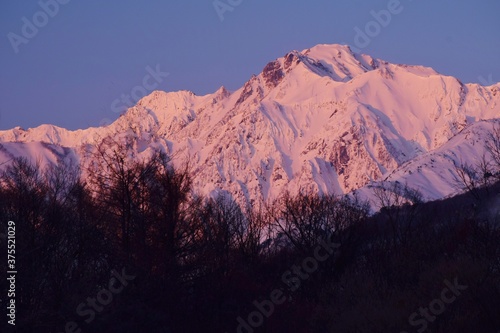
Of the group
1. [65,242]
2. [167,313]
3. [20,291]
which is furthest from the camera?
[65,242]

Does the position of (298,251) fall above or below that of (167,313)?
above

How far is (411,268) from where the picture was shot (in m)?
24.4

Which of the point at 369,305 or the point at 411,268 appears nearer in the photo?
the point at 369,305

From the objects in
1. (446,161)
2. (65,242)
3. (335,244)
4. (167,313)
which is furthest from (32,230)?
(446,161)

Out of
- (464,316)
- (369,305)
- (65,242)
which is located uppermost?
(65,242)

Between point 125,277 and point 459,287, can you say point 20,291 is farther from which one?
point 459,287

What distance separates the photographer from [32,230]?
82.3 feet

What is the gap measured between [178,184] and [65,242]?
4.63m

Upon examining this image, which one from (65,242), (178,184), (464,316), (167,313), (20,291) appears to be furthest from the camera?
(178,184)

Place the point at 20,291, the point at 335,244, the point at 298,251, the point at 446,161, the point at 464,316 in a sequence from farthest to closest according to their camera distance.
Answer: the point at 446,161 < the point at 298,251 < the point at 335,244 < the point at 20,291 < the point at 464,316

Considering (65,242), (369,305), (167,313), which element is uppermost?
(65,242)

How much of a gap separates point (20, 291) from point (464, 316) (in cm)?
1033

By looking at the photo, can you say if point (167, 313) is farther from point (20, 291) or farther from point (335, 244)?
point (335, 244)

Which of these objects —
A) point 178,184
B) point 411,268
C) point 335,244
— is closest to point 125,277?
point 178,184
